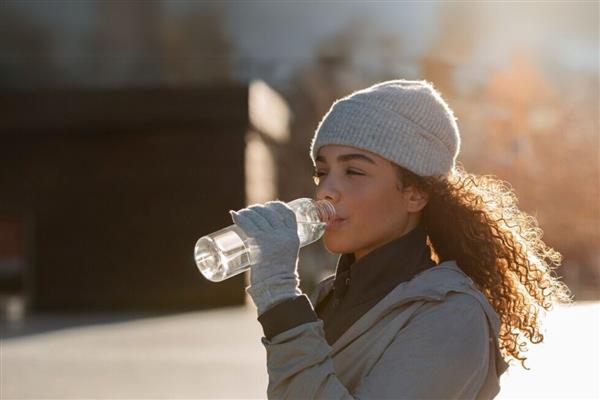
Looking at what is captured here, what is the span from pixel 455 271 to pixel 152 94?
23954 millimetres

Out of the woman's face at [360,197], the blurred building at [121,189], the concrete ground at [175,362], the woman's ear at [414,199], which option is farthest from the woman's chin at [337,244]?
the blurred building at [121,189]

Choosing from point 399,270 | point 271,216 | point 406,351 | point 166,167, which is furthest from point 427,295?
point 166,167

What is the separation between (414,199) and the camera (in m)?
3.11

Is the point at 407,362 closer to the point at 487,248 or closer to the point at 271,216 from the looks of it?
the point at 271,216

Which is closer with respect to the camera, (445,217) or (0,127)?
(445,217)

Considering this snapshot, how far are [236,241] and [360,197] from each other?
0.35 m

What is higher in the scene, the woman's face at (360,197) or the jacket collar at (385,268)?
the woman's face at (360,197)

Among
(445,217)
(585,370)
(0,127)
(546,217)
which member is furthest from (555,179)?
(445,217)

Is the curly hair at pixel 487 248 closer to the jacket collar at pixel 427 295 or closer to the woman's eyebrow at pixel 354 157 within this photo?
the woman's eyebrow at pixel 354 157

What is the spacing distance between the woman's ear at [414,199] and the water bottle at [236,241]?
219mm

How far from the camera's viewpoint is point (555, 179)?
114 ft

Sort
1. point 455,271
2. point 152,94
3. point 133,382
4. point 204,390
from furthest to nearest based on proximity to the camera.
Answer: point 152,94
point 133,382
point 204,390
point 455,271

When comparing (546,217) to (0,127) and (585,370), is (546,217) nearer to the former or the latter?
(0,127)

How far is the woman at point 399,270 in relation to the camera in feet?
8.65
